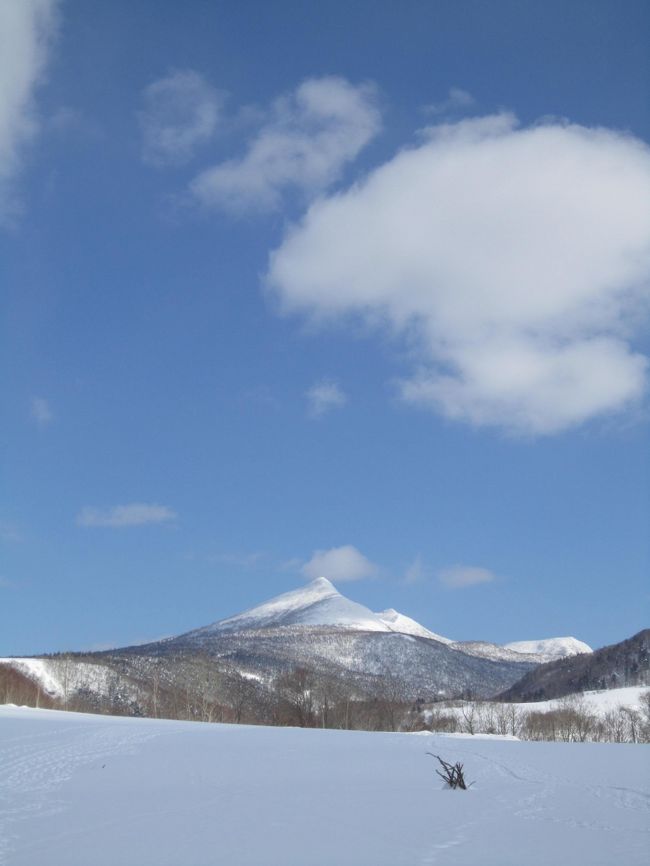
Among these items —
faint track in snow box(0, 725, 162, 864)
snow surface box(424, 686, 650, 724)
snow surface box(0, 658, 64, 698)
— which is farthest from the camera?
snow surface box(0, 658, 64, 698)

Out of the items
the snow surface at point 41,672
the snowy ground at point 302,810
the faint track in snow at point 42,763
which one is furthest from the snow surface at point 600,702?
the snowy ground at point 302,810

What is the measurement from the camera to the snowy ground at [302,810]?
1039cm

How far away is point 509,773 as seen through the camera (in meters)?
21.1

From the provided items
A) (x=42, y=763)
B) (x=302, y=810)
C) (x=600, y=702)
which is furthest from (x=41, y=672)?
(x=302, y=810)

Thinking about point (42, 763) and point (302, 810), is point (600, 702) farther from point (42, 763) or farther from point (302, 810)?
point (302, 810)

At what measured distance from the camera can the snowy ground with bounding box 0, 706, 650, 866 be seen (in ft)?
34.1

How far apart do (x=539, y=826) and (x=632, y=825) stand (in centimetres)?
141

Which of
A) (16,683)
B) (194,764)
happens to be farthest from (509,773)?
(16,683)

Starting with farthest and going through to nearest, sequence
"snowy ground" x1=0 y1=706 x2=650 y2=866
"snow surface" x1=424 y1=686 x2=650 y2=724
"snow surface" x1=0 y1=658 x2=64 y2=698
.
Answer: "snow surface" x1=0 y1=658 x2=64 y2=698
"snow surface" x1=424 y1=686 x2=650 y2=724
"snowy ground" x1=0 y1=706 x2=650 y2=866

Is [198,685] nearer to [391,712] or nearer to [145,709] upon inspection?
[145,709]

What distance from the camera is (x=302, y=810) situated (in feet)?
46.4

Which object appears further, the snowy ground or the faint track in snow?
the faint track in snow

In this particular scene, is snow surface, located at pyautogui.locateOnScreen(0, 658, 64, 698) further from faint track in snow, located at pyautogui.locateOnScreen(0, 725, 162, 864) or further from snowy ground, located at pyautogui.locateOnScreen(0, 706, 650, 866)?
snowy ground, located at pyautogui.locateOnScreen(0, 706, 650, 866)

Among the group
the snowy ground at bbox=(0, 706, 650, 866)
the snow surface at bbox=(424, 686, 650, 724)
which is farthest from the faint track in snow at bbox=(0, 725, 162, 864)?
the snow surface at bbox=(424, 686, 650, 724)
